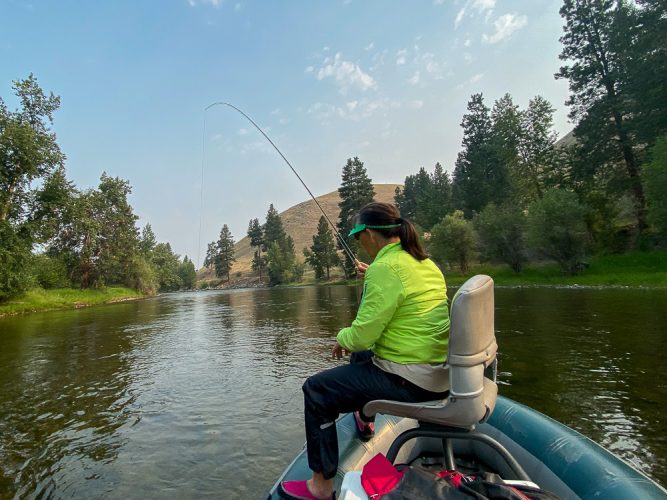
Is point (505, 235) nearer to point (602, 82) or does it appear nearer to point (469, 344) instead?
point (602, 82)

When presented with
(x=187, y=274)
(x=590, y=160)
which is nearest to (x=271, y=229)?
(x=187, y=274)

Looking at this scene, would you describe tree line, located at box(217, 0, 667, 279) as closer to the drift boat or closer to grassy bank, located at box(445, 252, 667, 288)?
grassy bank, located at box(445, 252, 667, 288)

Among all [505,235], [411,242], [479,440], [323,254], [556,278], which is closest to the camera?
[479,440]

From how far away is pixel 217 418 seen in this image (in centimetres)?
696

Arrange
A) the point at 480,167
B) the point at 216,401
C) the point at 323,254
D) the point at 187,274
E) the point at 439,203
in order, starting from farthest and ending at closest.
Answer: the point at 187,274, the point at 323,254, the point at 439,203, the point at 480,167, the point at 216,401

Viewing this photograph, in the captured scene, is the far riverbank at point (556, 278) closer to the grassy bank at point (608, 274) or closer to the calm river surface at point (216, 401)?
the grassy bank at point (608, 274)

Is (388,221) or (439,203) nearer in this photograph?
(388,221)

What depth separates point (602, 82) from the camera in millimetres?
38469

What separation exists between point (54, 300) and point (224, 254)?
9259 centimetres

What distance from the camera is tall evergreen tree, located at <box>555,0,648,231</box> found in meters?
35.6

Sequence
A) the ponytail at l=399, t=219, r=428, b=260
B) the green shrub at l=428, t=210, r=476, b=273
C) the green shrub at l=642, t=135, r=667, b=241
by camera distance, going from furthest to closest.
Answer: the green shrub at l=428, t=210, r=476, b=273 < the green shrub at l=642, t=135, r=667, b=241 < the ponytail at l=399, t=219, r=428, b=260

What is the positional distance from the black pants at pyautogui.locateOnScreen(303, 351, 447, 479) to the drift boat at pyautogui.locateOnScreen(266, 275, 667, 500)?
0.10 m

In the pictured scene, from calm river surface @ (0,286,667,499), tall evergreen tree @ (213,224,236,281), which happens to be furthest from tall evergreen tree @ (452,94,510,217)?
tall evergreen tree @ (213,224,236,281)

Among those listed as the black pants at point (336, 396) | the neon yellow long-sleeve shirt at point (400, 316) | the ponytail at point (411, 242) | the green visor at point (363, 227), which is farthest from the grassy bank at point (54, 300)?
the ponytail at point (411, 242)
